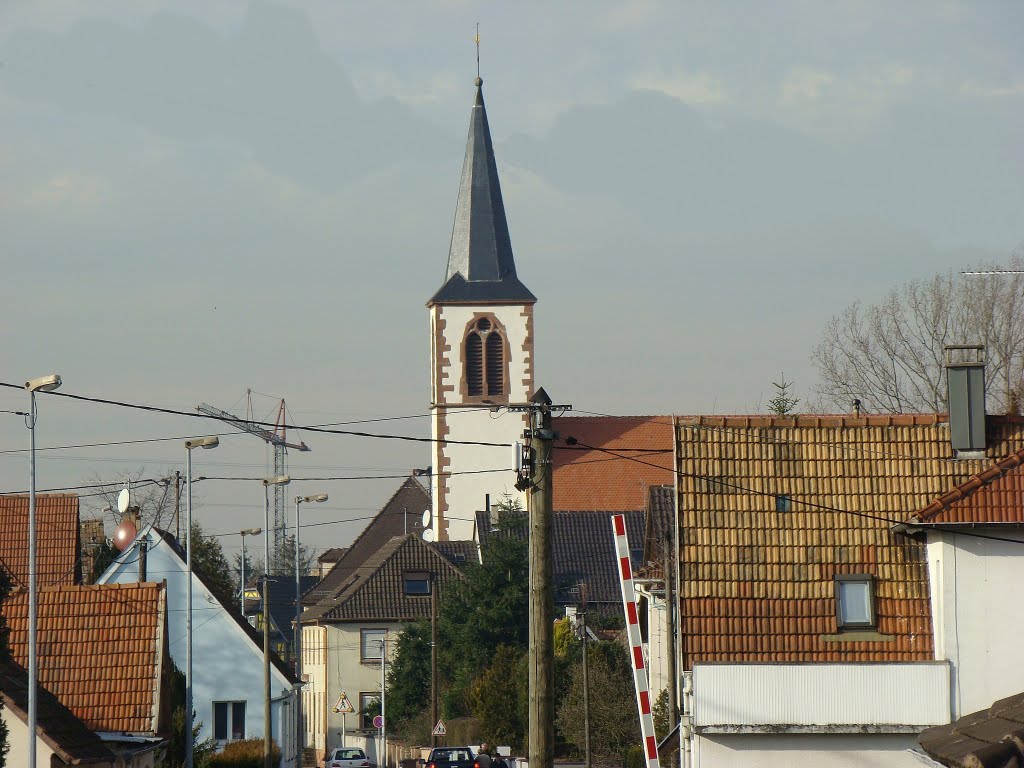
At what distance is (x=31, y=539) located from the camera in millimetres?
22344

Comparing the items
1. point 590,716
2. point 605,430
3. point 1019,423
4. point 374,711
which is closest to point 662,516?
point 590,716

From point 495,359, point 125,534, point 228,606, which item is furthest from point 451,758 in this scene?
point 495,359

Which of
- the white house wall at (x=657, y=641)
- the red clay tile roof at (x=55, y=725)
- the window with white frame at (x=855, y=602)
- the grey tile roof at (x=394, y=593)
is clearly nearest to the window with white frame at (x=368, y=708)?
the grey tile roof at (x=394, y=593)

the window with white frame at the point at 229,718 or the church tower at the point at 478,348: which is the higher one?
the church tower at the point at 478,348

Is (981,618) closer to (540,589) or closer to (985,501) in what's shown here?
(985,501)

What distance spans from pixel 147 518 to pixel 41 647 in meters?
51.3

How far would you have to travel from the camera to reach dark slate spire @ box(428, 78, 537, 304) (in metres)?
71.4

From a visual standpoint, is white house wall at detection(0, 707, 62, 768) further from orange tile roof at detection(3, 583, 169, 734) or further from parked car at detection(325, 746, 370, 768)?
parked car at detection(325, 746, 370, 768)

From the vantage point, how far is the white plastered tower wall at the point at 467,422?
7125 centimetres

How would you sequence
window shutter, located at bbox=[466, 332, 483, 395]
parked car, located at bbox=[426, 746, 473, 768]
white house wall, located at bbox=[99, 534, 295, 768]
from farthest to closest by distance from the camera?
window shutter, located at bbox=[466, 332, 483, 395], white house wall, located at bbox=[99, 534, 295, 768], parked car, located at bbox=[426, 746, 473, 768]

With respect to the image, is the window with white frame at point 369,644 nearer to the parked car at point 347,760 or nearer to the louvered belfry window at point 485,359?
the louvered belfry window at point 485,359

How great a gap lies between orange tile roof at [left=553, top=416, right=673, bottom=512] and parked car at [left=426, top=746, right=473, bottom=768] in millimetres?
35999

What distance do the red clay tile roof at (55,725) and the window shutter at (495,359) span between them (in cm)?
4775

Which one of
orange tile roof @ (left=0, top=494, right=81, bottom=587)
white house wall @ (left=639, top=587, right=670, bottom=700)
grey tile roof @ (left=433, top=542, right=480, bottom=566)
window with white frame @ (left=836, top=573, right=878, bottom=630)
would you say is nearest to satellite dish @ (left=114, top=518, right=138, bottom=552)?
orange tile roof @ (left=0, top=494, right=81, bottom=587)
